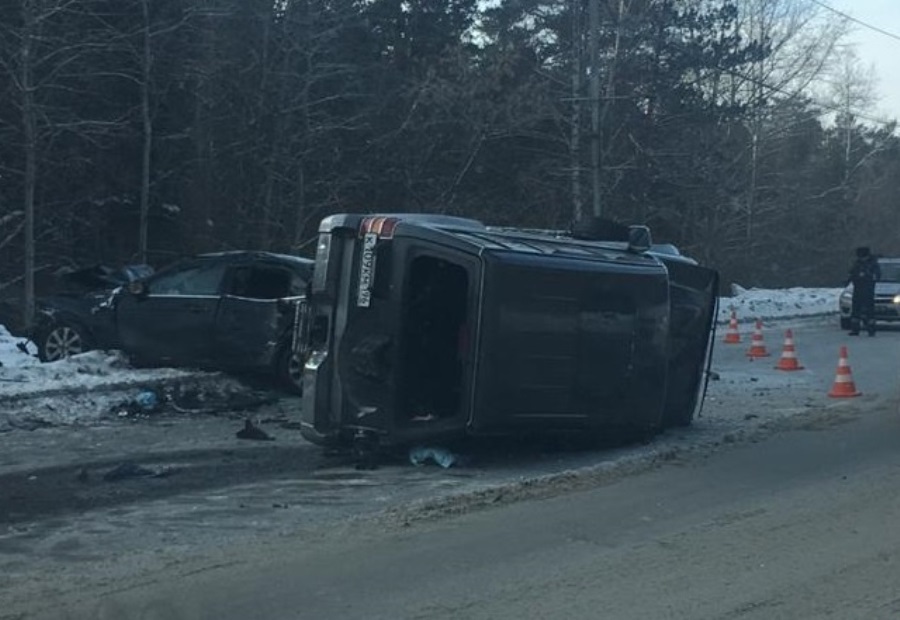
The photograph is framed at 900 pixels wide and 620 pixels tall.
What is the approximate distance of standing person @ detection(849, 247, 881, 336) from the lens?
2789 cm

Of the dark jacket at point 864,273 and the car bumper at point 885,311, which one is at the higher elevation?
the dark jacket at point 864,273

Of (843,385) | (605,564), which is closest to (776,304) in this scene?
(843,385)

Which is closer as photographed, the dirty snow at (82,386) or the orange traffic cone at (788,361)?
the dirty snow at (82,386)

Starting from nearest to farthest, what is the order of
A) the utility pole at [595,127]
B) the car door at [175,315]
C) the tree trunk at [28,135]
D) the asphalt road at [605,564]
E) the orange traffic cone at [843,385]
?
the asphalt road at [605,564], the car door at [175,315], the orange traffic cone at [843,385], the tree trunk at [28,135], the utility pole at [595,127]

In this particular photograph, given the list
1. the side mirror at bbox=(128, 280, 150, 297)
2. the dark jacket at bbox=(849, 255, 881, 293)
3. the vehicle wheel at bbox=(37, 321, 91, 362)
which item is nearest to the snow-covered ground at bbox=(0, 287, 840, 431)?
the vehicle wheel at bbox=(37, 321, 91, 362)

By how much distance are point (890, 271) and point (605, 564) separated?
86.0 feet

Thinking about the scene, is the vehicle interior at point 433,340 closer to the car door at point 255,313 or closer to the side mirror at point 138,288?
the car door at point 255,313

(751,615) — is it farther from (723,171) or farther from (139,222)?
(723,171)

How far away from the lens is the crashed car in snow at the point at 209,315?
15.1 meters

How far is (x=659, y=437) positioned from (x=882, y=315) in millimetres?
19486

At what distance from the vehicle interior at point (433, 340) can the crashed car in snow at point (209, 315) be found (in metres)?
4.12

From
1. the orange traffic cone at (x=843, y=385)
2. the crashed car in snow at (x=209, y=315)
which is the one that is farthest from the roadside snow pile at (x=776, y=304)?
the crashed car in snow at (x=209, y=315)

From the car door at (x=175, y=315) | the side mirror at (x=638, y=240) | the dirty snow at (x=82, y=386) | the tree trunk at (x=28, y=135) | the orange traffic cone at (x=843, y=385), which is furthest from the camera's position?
the tree trunk at (x=28, y=135)

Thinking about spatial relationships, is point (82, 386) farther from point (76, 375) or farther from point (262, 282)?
point (262, 282)
